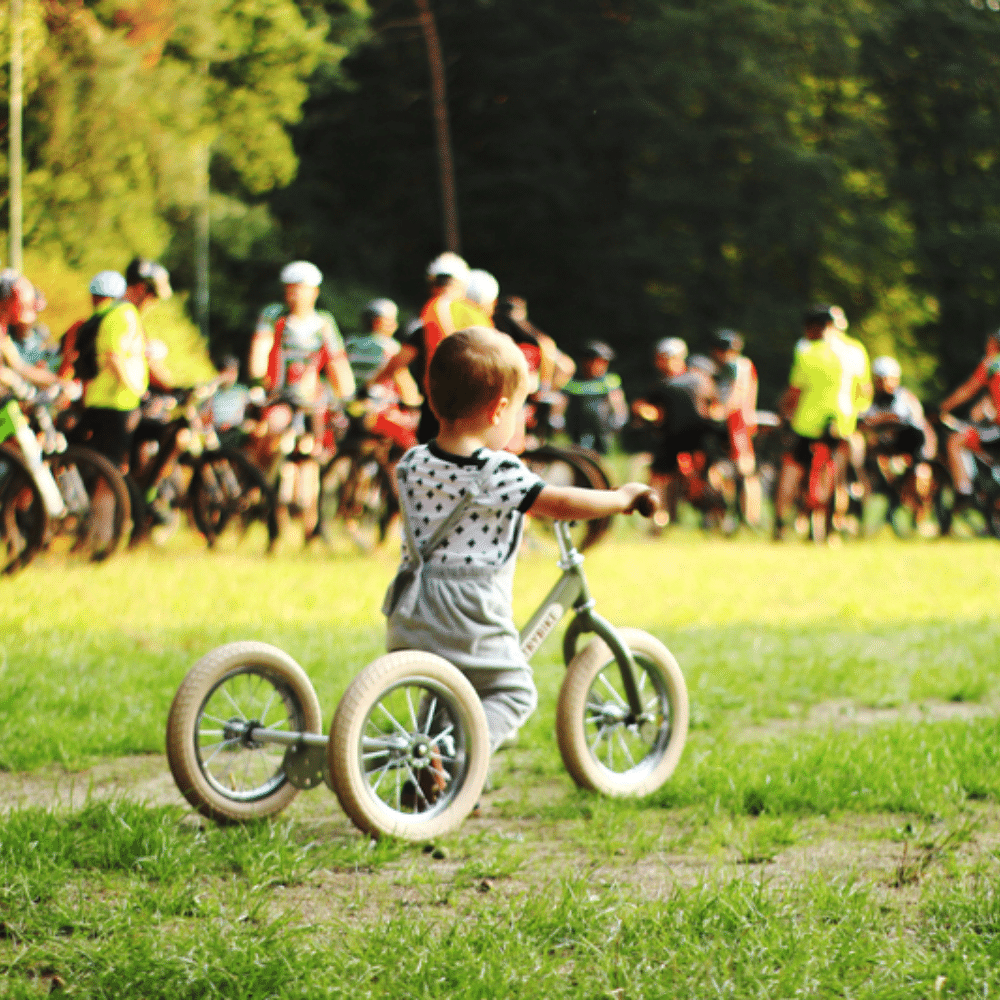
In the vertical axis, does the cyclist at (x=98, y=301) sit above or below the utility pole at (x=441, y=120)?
below

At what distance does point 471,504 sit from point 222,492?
7.06m

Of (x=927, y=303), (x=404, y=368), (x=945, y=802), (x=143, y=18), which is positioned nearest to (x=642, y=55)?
(x=927, y=303)

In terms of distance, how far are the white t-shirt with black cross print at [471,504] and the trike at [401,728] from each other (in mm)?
318

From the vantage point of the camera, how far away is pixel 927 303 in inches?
1374

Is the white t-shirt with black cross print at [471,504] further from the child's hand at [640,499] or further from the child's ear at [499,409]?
the child's hand at [640,499]

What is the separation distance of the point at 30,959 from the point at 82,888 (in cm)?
42

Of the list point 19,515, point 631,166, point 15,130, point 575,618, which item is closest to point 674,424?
point 19,515

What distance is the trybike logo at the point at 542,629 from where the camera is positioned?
13.7ft

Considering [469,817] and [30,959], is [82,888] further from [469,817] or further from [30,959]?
[469,817]

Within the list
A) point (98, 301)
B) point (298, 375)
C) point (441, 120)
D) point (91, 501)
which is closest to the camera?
point (91, 501)

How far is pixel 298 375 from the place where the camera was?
10.8 m

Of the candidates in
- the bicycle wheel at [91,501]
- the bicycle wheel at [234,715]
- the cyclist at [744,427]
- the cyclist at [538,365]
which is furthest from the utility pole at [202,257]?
the bicycle wheel at [234,715]

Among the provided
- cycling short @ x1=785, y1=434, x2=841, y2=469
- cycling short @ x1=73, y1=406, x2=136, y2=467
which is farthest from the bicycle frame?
cycling short @ x1=785, y1=434, x2=841, y2=469

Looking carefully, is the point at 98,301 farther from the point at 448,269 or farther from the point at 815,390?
the point at 815,390
